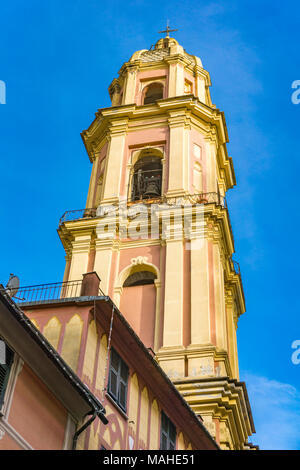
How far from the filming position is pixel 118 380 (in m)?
19.7

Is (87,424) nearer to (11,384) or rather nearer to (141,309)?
(11,384)

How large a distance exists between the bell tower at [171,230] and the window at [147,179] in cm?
6

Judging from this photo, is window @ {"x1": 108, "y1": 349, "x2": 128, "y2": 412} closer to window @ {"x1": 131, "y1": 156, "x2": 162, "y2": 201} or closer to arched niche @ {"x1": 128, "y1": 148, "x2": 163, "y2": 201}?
arched niche @ {"x1": 128, "y1": 148, "x2": 163, "y2": 201}

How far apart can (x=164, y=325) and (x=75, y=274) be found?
5173mm

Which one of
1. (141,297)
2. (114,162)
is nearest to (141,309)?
(141,297)

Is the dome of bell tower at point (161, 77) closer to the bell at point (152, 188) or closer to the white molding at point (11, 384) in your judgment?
the bell at point (152, 188)

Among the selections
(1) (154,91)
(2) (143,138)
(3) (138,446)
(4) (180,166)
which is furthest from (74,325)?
(1) (154,91)

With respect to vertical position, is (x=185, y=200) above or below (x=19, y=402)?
above

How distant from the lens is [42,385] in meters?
16.4

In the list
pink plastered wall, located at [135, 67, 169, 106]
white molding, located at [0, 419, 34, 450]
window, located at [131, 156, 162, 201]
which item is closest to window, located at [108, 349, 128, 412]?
white molding, located at [0, 419, 34, 450]

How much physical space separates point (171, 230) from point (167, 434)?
14.9 metres

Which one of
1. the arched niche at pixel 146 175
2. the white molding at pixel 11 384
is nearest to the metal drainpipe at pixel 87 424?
the white molding at pixel 11 384

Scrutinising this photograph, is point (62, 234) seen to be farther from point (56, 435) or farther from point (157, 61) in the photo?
point (56, 435)

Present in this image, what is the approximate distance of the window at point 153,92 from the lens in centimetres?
4550
